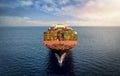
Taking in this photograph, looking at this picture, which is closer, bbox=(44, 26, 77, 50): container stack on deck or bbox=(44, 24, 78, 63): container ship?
bbox=(44, 24, 78, 63): container ship

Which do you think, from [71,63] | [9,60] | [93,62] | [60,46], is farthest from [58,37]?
[9,60]

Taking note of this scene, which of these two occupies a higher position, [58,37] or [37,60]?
[58,37]

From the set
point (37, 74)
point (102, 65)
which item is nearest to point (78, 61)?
point (102, 65)

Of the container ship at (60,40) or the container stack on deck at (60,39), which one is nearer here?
the container ship at (60,40)

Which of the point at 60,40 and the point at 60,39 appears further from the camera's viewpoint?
the point at 60,39

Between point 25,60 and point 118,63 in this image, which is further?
point 25,60

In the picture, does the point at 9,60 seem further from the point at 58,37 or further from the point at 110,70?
the point at 110,70

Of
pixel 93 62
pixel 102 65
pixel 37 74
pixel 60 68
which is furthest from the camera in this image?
pixel 93 62

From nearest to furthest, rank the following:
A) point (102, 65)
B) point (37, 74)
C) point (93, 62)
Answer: point (37, 74) → point (102, 65) → point (93, 62)

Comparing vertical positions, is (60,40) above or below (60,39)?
below
